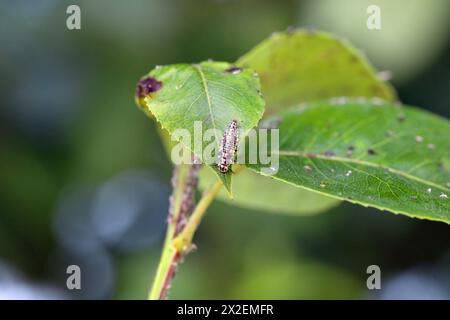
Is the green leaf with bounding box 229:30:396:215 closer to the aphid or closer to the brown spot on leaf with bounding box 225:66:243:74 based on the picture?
the brown spot on leaf with bounding box 225:66:243:74

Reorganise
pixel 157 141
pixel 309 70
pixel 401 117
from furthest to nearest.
Result: pixel 157 141, pixel 309 70, pixel 401 117

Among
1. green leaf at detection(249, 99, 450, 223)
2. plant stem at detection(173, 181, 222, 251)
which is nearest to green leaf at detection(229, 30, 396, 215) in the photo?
green leaf at detection(249, 99, 450, 223)

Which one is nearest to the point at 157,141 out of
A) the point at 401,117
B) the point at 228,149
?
the point at 401,117

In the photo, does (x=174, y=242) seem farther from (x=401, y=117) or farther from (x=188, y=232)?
(x=401, y=117)

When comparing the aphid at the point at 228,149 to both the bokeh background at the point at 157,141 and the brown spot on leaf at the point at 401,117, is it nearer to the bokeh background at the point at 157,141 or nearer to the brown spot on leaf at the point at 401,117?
the brown spot on leaf at the point at 401,117

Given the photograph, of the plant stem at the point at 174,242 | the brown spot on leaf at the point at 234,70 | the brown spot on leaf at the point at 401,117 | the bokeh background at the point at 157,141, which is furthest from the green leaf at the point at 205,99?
the bokeh background at the point at 157,141
